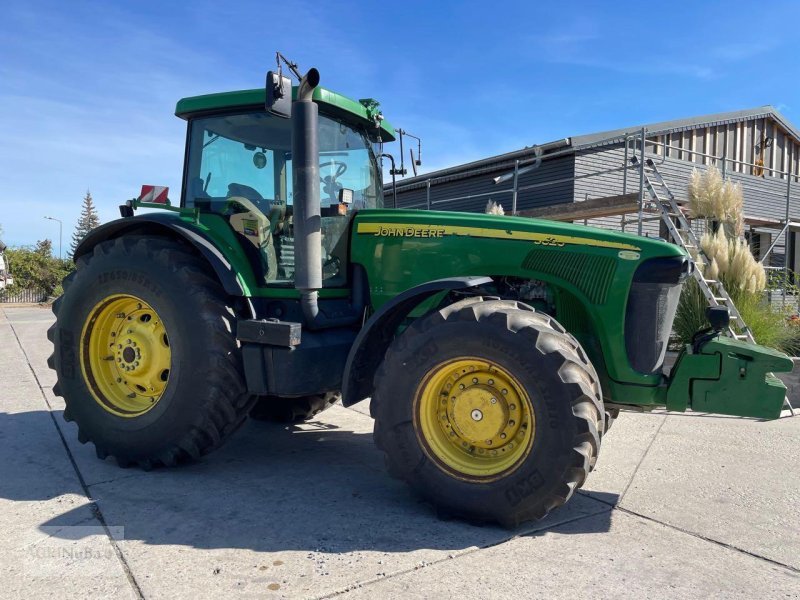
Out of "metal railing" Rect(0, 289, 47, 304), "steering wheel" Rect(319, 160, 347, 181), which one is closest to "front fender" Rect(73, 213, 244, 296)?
"steering wheel" Rect(319, 160, 347, 181)

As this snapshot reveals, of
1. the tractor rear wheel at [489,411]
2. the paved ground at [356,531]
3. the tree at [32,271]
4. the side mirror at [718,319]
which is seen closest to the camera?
the paved ground at [356,531]

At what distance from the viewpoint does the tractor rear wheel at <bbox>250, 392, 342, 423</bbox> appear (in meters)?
5.15

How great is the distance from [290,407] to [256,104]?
2.46 meters

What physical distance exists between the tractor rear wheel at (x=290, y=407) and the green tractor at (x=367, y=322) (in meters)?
1.20

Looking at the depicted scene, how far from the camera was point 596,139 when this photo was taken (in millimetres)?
13781

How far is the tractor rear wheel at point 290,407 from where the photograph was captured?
5.15 m

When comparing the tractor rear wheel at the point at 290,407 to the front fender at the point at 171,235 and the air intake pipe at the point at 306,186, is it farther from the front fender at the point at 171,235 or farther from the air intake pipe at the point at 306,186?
the air intake pipe at the point at 306,186

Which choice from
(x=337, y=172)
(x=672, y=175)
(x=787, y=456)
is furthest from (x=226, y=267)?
(x=672, y=175)

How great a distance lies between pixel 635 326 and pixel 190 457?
279 centimetres

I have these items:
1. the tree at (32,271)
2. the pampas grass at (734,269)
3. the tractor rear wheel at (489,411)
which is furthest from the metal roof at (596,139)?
the tree at (32,271)

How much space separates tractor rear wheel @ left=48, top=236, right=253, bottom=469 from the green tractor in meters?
0.01

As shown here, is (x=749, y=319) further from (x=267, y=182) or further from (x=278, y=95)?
(x=278, y=95)

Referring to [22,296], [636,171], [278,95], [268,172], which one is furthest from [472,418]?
[22,296]

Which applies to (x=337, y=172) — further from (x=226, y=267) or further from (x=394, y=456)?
(x=394, y=456)
